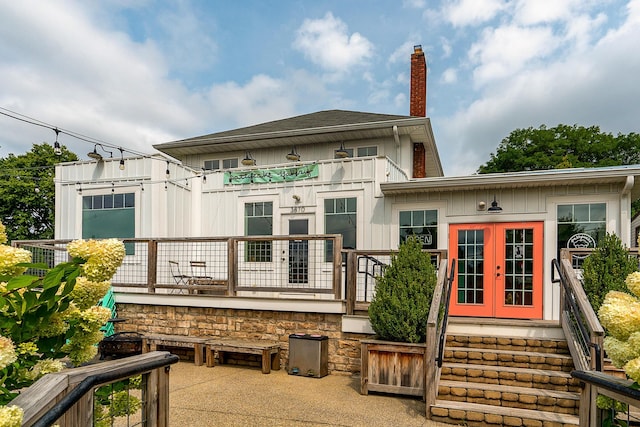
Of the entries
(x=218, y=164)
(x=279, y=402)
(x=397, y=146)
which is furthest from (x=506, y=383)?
(x=218, y=164)

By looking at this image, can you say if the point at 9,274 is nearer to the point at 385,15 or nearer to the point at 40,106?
the point at 385,15

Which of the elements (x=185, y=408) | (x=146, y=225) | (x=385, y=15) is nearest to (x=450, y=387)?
(x=185, y=408)

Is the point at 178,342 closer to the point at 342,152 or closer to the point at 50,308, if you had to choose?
the point at 342,152

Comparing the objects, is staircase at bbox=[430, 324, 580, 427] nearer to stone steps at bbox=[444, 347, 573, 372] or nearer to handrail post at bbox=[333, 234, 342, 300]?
stone steps at bbox=[444, 347, 573, 372]

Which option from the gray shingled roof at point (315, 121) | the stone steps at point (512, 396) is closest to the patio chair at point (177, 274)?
the gray shingled roof at point (315, 121)

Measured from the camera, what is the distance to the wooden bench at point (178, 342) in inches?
311

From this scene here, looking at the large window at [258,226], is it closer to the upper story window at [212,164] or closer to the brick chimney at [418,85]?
the upper story window at [212,164]

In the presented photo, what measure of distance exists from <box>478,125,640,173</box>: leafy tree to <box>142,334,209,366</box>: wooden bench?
88.2 feet

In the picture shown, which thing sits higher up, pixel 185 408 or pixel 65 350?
pixel 65 350

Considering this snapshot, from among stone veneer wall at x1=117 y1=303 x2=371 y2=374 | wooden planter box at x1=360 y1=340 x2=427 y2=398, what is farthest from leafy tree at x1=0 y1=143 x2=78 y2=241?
wooden planter box at x1=360 y1=340 x2=427 y2=398

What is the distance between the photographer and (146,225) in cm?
1080

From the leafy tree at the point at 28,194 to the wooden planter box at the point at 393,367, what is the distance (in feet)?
84.1

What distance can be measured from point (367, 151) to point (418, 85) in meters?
3.72

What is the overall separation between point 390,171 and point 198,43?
21.9 ft
